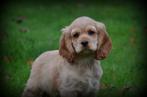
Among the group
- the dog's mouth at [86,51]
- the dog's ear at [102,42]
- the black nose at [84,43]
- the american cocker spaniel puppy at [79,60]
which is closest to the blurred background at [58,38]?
the american cocker spaniel puppy at [79,60]

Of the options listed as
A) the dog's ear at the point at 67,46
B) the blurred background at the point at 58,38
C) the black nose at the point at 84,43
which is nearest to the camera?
the black nose at the point at 84,43

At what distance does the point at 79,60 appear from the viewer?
5.74 metres

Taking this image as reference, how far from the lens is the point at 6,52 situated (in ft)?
25.6

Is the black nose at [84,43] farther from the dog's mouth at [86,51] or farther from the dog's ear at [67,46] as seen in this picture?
the dog's ear at [67,46]

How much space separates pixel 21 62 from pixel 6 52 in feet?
1.78

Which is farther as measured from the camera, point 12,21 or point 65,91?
point 12,21

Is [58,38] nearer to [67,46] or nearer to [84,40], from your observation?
[67,46]

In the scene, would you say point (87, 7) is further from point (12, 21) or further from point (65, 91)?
point (65, 91)

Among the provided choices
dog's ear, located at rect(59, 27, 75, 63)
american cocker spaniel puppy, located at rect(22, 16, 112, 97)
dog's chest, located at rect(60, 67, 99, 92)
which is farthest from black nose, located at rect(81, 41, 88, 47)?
dog's chest, located at rect(60, 67, 99, 92)

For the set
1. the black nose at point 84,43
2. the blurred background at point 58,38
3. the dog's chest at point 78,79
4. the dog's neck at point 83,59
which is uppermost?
the black nose at point 84,43

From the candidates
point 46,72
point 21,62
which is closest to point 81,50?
point 46,72

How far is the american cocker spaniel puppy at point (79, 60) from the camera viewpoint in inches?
218

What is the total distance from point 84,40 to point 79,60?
0.37m

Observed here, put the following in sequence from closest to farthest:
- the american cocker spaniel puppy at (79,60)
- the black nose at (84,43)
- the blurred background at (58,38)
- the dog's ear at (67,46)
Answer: the black nose at (84,43)
the american cocker spaniel puppy at (79,60)
the dog's ear at (67,46)
the blurred background at (58,38)
